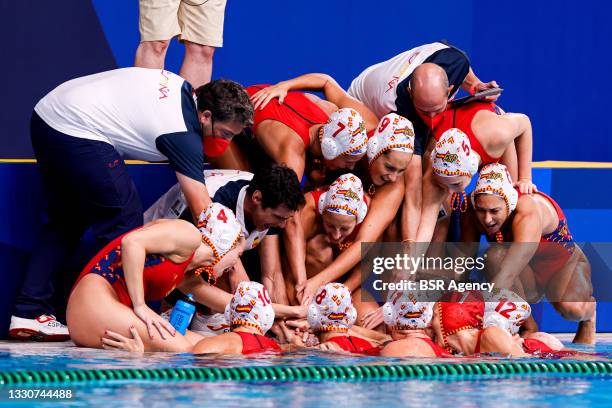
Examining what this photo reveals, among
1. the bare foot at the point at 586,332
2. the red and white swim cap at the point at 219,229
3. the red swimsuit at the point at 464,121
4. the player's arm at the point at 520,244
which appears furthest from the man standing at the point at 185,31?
the bare foot at the point at 586,332

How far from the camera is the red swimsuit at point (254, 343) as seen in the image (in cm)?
545

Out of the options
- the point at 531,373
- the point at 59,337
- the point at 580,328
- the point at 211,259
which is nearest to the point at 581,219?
A: the point at 580,328

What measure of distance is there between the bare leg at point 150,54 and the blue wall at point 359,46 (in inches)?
38.3

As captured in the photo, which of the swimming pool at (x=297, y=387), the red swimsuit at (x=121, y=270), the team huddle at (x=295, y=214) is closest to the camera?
the swimming pool at (x=297, y=387)

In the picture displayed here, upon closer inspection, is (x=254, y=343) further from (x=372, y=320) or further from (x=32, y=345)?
(x=32, y=345)

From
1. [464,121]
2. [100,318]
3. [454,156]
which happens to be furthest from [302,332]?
[464,121]

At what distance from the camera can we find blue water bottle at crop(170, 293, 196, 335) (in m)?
5.79

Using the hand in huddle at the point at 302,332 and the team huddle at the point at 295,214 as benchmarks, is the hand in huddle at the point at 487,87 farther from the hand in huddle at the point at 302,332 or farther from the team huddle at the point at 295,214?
the hand in huddle at the point at 302,332

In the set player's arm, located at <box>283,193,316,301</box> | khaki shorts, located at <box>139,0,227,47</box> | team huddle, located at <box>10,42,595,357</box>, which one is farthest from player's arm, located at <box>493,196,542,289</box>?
khaki shorts, located at <box>139,0,227,47</box>

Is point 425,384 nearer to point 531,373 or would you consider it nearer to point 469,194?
point 531,373

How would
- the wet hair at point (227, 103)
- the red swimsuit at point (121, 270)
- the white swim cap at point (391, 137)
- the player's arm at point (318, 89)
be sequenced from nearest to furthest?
the red swimsuit at point (121, 270)
the wet hair at point (227, 103)
the white swim cap at point (391, 137)
the player's arm at point (318, 89)

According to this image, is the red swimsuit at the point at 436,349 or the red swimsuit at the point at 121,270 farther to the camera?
the red swimsuit at the point at 436,349

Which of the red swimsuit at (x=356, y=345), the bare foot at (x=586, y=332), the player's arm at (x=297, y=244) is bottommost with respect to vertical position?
the bare foot at (x=586, y=332)

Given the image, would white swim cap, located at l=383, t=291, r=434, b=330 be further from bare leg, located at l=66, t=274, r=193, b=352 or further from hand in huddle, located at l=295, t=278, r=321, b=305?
bare leg, located at l=66, t=274, r=193, b=352
